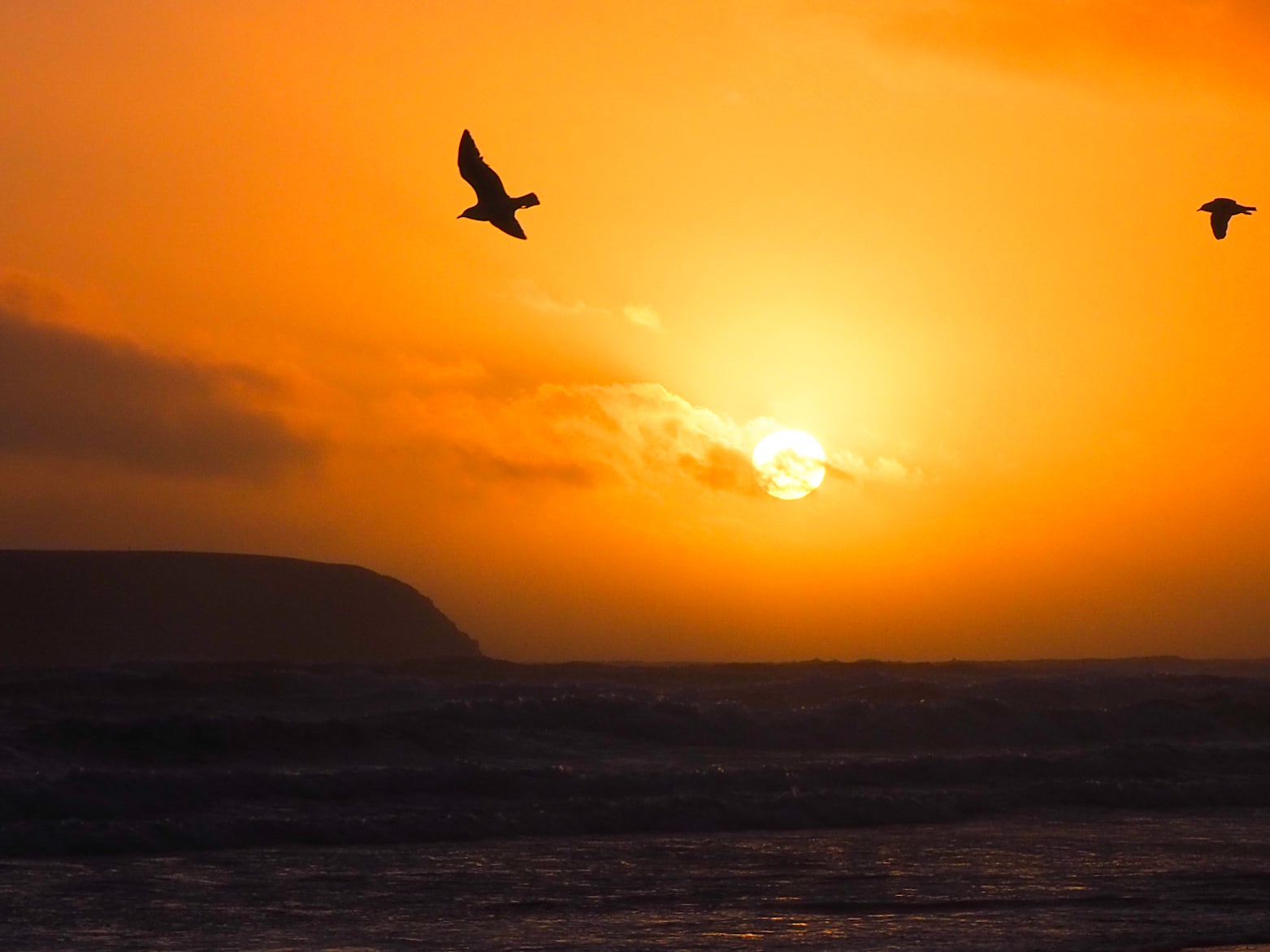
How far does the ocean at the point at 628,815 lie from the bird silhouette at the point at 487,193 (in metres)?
5.39

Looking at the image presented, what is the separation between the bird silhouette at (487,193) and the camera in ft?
39.2

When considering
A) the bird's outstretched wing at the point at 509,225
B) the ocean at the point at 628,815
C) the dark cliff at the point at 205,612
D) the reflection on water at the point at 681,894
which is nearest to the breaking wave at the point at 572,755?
the ocean at the point at 628,815

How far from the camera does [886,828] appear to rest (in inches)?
658

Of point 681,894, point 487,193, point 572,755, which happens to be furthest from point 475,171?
point 572,755

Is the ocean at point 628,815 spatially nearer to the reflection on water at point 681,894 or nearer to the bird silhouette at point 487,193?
the reflection on water at point 681,894

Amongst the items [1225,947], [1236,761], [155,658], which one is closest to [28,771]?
[1225,947]

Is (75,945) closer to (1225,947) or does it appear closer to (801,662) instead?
(1225,947)

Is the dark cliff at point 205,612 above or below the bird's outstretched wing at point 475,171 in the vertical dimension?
below

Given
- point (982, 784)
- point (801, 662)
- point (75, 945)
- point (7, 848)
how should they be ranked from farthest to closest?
point (801, 662) < point (982, 784) < point (7, 848) < point (75, 945)

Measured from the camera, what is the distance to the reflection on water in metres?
10.6

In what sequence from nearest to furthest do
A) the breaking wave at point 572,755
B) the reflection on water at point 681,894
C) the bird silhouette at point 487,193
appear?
the reflection on water at point 681,894, the bird silhouette at point 487,193, the breaking wave at point 572,755

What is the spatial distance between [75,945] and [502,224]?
20.1 feet

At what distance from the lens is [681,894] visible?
12430 millimetres

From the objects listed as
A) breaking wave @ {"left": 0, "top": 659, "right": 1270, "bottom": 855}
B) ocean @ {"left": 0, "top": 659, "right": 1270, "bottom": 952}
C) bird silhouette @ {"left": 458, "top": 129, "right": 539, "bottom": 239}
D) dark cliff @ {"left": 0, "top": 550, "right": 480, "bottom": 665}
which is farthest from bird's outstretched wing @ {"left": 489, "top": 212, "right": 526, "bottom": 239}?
dark cliff @ {"left": 0, "top": 550, "right": 480, "bottom": 665}
